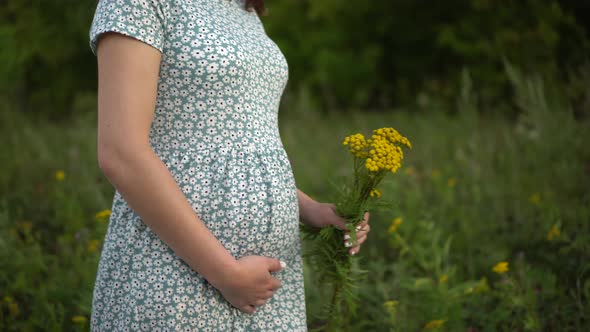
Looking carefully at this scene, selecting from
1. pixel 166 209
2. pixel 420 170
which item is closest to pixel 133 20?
pixel 166 209

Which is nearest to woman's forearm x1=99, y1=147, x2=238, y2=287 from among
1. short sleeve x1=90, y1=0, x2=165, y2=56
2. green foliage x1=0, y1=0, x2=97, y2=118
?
short sleeve x1=90, y1=0, x2=165, y2=56

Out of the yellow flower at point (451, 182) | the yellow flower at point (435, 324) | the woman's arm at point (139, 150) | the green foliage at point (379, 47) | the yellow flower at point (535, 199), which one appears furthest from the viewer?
the green foliage at point (379, 47)

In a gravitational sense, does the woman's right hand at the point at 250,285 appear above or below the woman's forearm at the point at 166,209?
below

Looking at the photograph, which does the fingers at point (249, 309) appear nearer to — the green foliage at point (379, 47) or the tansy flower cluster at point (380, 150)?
the tansy flower cluster at point (380, 150)

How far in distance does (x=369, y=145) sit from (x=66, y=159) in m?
3.34

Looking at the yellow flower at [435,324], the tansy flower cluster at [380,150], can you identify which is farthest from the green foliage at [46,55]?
the tansy flower cluster at [380,150]

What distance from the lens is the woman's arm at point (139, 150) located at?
3.20ft

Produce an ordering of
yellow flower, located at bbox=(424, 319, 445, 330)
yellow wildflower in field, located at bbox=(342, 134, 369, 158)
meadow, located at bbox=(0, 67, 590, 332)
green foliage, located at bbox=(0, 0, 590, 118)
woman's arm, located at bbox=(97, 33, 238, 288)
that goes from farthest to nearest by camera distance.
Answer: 1. green foliage, located at bbox=(0, 0, 590, 118)
2. meadow, located at bbox=(0, 67, 590, 332)
3. yellow flower, located at bbox=(424, 319, 445, 330)
4. yellow wildflower in field, located at bbox=(342, 134, 369, 158)
5. woman's arm, located at bbox=(97, 33, 238, 288)

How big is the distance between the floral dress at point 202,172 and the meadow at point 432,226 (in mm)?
258

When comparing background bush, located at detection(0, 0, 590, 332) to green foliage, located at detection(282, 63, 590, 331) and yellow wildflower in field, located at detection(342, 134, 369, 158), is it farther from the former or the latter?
yellow wildflower in field, located at detection(342, 134, 369, 158)

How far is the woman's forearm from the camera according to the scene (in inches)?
39.0

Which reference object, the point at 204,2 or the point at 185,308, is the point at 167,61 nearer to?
the point at 204,2

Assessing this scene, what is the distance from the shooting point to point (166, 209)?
3.28 ft

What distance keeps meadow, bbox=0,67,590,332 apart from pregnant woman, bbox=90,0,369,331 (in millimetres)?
281
